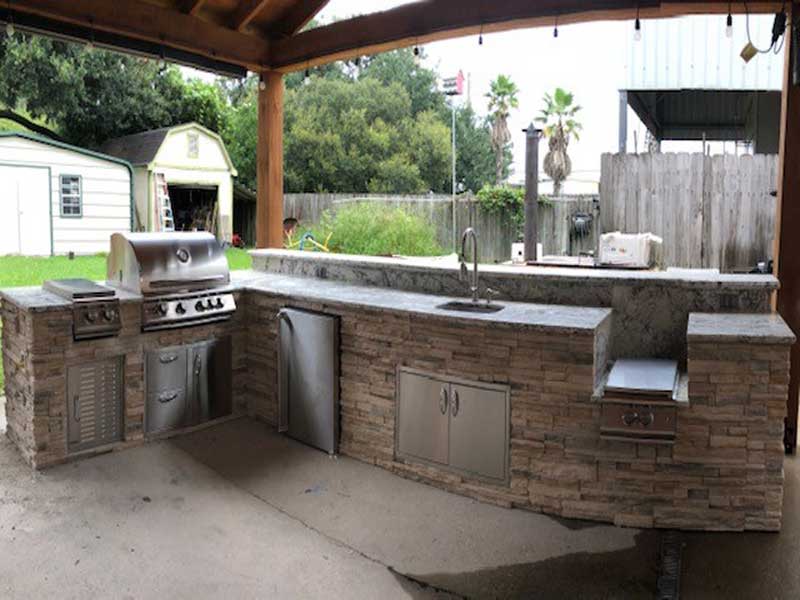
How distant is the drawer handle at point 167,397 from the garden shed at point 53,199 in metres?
1.63

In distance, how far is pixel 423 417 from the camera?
356cm

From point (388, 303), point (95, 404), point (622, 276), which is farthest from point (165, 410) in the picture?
point (622, 276)

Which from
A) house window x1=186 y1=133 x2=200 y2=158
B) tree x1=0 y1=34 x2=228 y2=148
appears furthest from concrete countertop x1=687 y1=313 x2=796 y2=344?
house window x1=186 y1=133 x2=200 y2=158

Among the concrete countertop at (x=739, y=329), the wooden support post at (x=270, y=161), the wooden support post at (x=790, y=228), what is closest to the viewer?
the concrete countertop at (x=739, y=329)

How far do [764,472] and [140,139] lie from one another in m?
5.95

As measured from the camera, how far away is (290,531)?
316cm

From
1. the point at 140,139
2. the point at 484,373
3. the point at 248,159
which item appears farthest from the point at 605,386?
the point at 248,159

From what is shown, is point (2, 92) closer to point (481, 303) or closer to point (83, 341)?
point (83, 341)

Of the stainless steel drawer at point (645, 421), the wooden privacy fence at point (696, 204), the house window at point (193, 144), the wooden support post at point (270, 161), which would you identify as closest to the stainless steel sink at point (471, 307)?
the stainless steel drawer at point (645, 421)

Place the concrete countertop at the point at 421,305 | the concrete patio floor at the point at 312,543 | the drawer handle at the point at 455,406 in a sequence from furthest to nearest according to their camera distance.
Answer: the drawer handle at the point at 455,406
the concrete countertop at the point at 421,305
the concrete patio floor at the point at 312,543

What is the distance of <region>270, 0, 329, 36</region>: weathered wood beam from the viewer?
5.67 metres

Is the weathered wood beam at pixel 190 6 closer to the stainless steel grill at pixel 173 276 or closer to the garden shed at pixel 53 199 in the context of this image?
the garden shed at pixel 53 199

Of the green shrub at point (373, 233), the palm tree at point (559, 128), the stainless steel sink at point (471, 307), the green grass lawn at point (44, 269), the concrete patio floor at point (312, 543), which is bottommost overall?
the concrete patio floor at point (312, 543)

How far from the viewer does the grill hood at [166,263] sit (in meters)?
4.06
